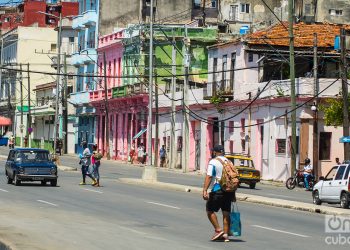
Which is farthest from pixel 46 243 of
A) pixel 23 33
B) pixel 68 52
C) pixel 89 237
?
pixel 23 33

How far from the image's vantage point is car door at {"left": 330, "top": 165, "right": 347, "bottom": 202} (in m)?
35.8

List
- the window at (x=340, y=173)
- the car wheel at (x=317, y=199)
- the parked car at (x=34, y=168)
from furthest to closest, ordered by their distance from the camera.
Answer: the parked car at (x=34, y=168)
the car wheel at (x=317, y=199)
the window at (x=340, y=173)

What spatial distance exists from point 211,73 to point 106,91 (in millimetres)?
22518

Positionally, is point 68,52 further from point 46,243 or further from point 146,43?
point 46,243

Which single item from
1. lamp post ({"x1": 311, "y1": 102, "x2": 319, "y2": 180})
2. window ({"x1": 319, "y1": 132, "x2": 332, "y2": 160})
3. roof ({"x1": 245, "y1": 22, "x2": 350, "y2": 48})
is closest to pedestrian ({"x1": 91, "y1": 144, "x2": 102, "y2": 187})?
lamp post ({"x1": 311, "y1": 102, "x2": 319, "y2": 180})

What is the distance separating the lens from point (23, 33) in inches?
5453

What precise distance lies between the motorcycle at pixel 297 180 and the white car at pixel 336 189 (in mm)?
15320

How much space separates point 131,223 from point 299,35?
41.0m

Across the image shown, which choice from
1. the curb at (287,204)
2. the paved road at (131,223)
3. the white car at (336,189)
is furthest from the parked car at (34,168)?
the white car at (336,189)

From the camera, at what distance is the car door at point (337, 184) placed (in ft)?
117

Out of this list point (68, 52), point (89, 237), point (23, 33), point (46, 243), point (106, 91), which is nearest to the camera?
point (46, 243)

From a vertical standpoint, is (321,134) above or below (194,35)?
below

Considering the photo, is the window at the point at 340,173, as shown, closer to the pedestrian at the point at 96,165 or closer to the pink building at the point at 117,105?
the pedestrian at the point at 96,165

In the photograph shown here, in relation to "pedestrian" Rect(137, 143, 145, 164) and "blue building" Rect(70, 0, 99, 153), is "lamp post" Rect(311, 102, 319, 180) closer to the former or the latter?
"pedestrian" Rect(137, 143, 145, 164)
